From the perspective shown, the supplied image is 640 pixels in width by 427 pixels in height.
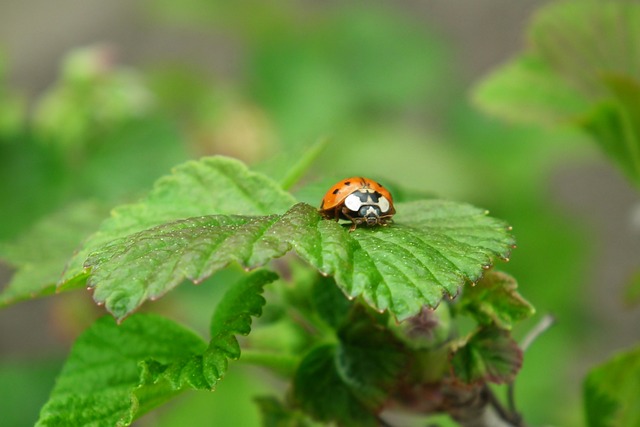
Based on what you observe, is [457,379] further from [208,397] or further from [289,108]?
[289,108]

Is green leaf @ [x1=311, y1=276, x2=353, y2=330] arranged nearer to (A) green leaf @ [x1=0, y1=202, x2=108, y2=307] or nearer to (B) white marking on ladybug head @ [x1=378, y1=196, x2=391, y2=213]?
(B) white marking on ladybug head @ [x1=378, y1=196, x2=391, y2=213]

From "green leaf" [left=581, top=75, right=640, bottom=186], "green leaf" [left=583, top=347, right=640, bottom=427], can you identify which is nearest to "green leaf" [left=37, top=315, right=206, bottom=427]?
"green leaf" [left=583, top=347, right=640, bottom=427]

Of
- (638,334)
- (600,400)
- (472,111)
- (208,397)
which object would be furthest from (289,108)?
(600,400)

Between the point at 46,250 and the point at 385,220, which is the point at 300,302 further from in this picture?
the point at 46,250

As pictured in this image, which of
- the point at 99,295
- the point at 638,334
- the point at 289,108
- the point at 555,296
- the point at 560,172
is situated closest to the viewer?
the point at 99,295

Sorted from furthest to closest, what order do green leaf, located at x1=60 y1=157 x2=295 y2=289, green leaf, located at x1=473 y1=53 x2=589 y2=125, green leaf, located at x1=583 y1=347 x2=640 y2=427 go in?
green leaf, located at x1=473 y1=53 x2=589 y2=125
green leaf, located at x1=583 y1=347 x2=640 y2=427
green leaf, located at x1=60 y1=157 x2=295 y2=289

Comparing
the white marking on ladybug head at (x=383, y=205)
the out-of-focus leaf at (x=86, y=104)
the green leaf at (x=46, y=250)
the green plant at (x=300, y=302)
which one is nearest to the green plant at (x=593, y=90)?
the green plant at (x=300, y=302)
